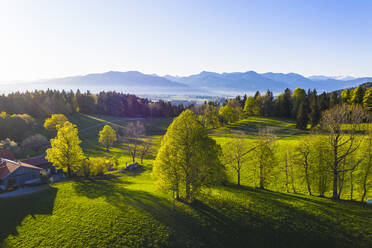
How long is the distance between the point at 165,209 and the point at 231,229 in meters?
8.67

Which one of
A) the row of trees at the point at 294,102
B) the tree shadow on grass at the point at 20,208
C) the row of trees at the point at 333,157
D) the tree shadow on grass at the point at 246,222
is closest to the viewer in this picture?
the tree shadow on grass at the point at 246,222

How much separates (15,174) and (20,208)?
11.0 metres

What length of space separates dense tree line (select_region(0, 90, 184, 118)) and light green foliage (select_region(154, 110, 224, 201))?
118 meters

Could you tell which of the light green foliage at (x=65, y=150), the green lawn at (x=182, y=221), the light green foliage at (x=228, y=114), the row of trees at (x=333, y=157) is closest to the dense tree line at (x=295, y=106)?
the light green foliage at (x=228, y=114)

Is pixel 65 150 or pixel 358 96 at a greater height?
pixel 358 96

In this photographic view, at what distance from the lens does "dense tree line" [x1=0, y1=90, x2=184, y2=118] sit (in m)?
109

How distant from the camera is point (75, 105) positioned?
138 m

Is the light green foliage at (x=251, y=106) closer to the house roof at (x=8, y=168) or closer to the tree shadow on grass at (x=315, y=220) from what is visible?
the tree shadow on grass at (x=315, y=220)

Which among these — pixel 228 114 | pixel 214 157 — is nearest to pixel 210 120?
pixel 228 114

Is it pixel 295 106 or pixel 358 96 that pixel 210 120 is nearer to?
pixel 295 106

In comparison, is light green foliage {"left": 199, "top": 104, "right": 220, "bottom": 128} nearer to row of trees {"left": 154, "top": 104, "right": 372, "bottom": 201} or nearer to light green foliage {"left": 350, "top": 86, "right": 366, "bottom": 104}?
light green foliage {"left": 350, "top": 86, "right": 366, "bottom": 104}

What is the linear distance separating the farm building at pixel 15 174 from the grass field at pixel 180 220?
6301 mm

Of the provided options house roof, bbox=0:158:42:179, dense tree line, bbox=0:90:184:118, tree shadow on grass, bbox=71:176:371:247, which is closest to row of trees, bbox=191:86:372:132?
tree shadow on grass, bbox=71:176:371:247

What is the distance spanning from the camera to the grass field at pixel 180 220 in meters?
20.5
